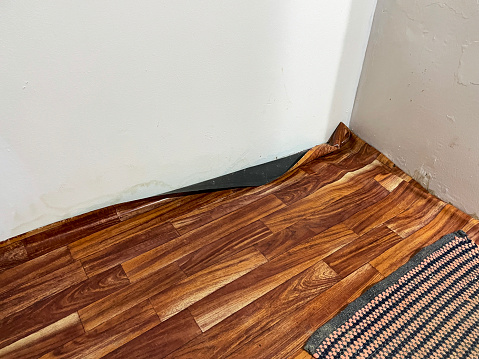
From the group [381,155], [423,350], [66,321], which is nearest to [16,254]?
[66,321]

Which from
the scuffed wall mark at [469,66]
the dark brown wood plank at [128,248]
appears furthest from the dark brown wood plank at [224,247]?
the scuffed wall mark at [469,66]

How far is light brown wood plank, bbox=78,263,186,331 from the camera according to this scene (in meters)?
0.90

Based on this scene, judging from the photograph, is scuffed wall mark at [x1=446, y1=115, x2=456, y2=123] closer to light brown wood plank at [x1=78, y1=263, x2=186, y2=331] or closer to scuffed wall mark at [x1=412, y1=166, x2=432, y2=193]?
scuffed wall mark at [x1=412, y1=166, x2=432, y2=193]

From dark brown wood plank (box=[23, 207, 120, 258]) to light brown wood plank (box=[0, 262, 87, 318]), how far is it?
102 millimetres

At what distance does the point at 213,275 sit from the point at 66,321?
0.40m

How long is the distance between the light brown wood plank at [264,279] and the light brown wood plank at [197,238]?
0.59 ft

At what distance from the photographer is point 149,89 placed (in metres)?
1.01

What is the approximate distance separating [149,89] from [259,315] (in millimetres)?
715

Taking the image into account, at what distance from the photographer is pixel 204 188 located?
1.29 metres

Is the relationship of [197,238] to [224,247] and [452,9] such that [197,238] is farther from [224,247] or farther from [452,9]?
[452,9]

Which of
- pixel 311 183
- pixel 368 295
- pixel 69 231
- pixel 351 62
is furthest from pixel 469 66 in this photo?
pixel 69 231

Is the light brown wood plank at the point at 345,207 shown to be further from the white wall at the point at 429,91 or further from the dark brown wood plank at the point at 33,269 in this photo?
the dark brown wood plank at the point at 33,269

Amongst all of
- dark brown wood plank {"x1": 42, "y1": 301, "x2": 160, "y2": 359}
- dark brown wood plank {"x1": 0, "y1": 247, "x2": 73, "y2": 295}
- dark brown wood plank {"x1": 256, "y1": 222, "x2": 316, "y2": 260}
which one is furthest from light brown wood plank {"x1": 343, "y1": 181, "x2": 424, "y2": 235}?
dark brown wood plank {"x1": 0, "y1": 247, "x2": 73, "y2": 295}

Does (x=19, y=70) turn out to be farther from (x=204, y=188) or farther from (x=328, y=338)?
(x=328, y=338)
